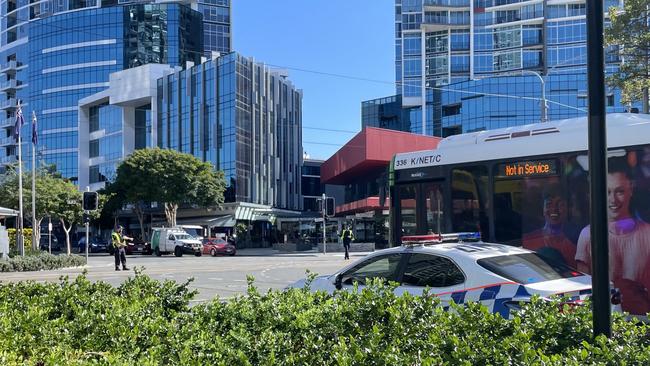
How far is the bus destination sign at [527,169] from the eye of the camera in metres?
9.02

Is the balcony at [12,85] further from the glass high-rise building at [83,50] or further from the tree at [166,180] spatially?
the tree at [166,180]

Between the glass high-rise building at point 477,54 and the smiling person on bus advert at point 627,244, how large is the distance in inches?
2649

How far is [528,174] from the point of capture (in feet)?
30.5

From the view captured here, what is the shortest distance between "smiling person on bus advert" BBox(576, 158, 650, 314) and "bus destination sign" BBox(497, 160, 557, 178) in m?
0.99

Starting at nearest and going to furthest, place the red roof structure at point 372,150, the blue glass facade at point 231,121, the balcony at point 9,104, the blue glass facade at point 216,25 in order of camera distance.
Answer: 1. the red roof structure at point 372,150
2. the blue glass facade at point 231,121
3. the blue glass facade at point 216,25
4. the balcony at point 9,104

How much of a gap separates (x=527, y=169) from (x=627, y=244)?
1.94 m

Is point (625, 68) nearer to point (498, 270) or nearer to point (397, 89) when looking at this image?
point (498, 270)

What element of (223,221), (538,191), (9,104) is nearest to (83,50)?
(9,104)

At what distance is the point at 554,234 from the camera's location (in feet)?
29.1

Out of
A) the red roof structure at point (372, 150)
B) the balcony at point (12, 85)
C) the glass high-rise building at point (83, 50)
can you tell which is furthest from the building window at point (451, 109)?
the balcony at point (12, 85)

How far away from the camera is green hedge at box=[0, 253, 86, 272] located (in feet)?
82.6

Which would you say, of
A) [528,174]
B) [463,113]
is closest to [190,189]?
[463,113]

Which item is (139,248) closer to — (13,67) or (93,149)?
(93,149)

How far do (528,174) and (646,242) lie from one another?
80.8 inches
